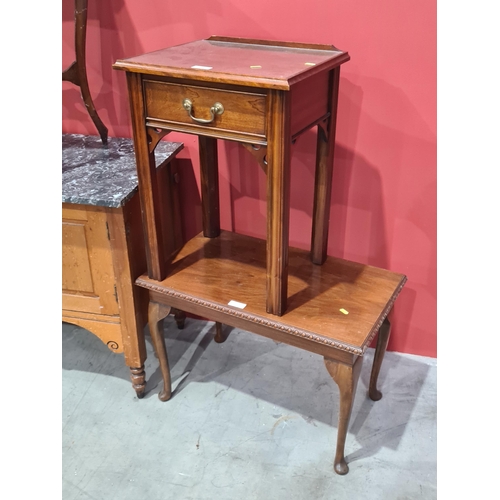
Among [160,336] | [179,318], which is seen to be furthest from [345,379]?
[179,318]

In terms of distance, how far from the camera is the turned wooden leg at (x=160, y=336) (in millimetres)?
1755

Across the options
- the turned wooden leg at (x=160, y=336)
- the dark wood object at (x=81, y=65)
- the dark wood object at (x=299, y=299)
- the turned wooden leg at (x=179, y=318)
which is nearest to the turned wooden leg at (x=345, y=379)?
the dark wood object at (x=299, y=299)

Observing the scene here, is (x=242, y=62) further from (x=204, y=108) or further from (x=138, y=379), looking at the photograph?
(x=138, y=379)

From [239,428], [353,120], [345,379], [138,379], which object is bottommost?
[239,428]

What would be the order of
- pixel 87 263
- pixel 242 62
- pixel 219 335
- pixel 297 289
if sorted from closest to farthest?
pixel 242 62, pixel 297 289, pixel 87 263, pixel 219 335

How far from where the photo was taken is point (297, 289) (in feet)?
5.39

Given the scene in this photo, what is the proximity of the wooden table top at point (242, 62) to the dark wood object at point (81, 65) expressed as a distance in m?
0.40

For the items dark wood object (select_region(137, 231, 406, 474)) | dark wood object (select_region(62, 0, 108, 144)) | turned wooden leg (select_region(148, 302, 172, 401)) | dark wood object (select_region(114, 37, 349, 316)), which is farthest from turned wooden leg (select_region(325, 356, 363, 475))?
dark wood object (select_region(62, 0, 108, 144))

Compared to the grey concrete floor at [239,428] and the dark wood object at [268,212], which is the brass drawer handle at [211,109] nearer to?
the dark wood object at [268,212]

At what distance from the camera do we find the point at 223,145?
6.49 ft

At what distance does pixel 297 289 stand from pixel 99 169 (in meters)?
0.82

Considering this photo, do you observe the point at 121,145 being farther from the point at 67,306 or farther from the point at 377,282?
the point at 377,282

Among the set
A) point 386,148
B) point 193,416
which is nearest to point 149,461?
point 193,416

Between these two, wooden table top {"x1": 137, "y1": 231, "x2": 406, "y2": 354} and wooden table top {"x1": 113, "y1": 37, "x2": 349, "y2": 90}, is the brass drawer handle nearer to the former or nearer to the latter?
wooden table top {"x1": 113, "y1": 37, "x2": 349, "y2": 90}
